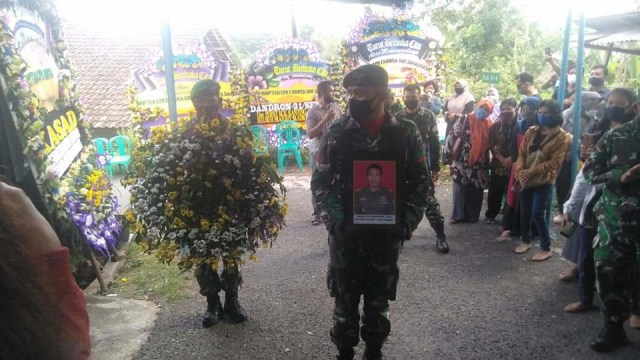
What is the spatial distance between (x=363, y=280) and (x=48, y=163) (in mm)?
2718

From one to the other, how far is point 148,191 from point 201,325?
120 cm

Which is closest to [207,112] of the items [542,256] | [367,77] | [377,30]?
[367,77]

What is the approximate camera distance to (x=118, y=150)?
10.2 meters

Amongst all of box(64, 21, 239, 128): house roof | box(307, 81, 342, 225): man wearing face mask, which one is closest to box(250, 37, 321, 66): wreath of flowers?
box(64, 21, 239, 128): house roof

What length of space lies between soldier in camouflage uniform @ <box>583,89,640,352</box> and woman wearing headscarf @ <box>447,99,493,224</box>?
8.67 ft

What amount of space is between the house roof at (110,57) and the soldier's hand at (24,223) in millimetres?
13543

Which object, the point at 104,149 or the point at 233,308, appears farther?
the point at 104,149

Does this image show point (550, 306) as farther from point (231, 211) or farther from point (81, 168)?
point (81, 168)

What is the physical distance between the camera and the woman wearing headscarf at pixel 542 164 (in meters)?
4.44

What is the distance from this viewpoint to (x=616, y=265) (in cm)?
301

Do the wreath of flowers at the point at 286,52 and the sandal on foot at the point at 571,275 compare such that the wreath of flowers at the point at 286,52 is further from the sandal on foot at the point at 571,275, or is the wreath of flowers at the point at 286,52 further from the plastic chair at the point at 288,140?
the sandal on foot at the point at 571,275

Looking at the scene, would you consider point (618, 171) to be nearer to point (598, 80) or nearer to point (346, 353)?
point (346, 353)

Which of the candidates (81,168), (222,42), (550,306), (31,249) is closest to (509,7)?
(222,42)

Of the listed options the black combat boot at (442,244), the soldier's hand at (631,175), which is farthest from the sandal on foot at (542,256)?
the soldier's hand at (631,175)
